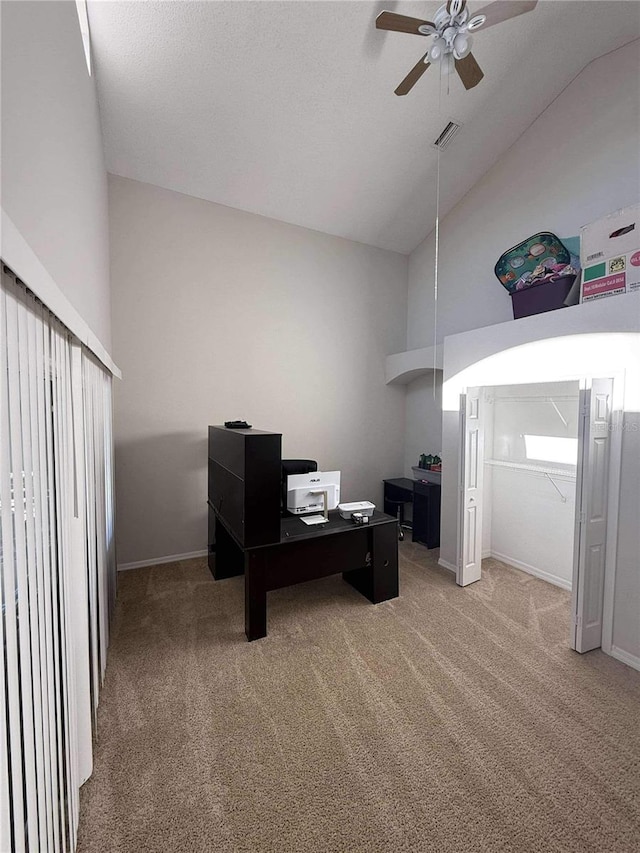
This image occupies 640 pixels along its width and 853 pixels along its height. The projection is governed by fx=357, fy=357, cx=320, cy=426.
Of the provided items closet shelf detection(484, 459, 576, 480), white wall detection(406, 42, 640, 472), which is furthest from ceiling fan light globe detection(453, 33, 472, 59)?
closet shelf detection(484, 459, 576, 480)

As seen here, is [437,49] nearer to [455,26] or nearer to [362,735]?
[455,26]

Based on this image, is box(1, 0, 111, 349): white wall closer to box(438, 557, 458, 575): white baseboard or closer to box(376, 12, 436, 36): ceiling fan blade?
box(376, 12, 436, 36): ceiling fan blade

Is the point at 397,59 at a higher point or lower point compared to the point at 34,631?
higher

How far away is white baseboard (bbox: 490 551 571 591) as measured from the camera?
137 inches

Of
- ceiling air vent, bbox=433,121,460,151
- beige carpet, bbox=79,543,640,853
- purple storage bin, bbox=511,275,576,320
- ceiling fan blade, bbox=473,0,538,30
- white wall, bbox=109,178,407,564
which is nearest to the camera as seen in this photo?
beige carpet, bbox=79,543,640,853

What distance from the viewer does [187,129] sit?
3324 mm

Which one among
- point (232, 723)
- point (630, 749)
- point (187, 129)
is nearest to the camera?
point (630, 749)

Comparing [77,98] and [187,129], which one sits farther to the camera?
[187,129]

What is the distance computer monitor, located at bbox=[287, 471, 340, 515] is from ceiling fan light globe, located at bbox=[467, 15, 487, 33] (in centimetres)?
328

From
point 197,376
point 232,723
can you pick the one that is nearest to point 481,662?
point 232,723

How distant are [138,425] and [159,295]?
1445 mm

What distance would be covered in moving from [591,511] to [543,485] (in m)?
1.21

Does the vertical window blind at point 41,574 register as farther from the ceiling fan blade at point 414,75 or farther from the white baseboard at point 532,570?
the white baseboard at point 532,570

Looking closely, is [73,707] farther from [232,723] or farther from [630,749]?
[630,749]
